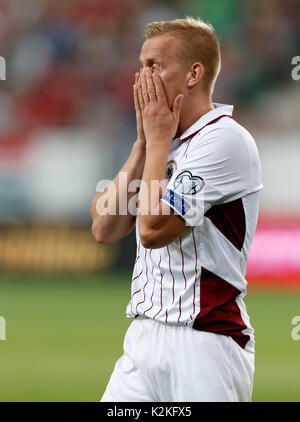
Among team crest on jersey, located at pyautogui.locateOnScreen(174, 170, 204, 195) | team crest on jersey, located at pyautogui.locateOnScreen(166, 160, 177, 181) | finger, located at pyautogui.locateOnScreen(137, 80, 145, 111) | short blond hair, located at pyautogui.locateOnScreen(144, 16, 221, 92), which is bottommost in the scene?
team crest on jersey, located at pyautogui.locateOnScreen(174, 170, 204, 195)

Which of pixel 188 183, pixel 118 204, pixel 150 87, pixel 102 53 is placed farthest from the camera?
pixel 102 53

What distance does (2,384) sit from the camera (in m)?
6.52

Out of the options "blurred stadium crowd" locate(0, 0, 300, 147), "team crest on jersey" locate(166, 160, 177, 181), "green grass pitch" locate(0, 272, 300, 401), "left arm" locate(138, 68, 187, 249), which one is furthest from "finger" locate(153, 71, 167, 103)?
"blurred stadium crowd" locate(0, 0, 300, 147)

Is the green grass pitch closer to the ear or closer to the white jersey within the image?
the white jersey

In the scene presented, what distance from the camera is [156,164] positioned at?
3.10 meters

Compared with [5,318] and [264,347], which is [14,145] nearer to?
[5,318]

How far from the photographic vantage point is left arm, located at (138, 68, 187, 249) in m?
2.98

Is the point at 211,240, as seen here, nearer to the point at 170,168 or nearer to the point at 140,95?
the point at 170,168

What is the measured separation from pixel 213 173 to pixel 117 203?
0.60m

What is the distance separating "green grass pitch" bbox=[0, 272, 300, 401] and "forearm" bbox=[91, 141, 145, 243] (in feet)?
8.95

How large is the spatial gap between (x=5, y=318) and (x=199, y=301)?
6.63 m

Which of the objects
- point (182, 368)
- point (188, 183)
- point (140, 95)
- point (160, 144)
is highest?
point (140, 95)

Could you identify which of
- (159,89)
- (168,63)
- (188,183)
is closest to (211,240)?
(188,183)
